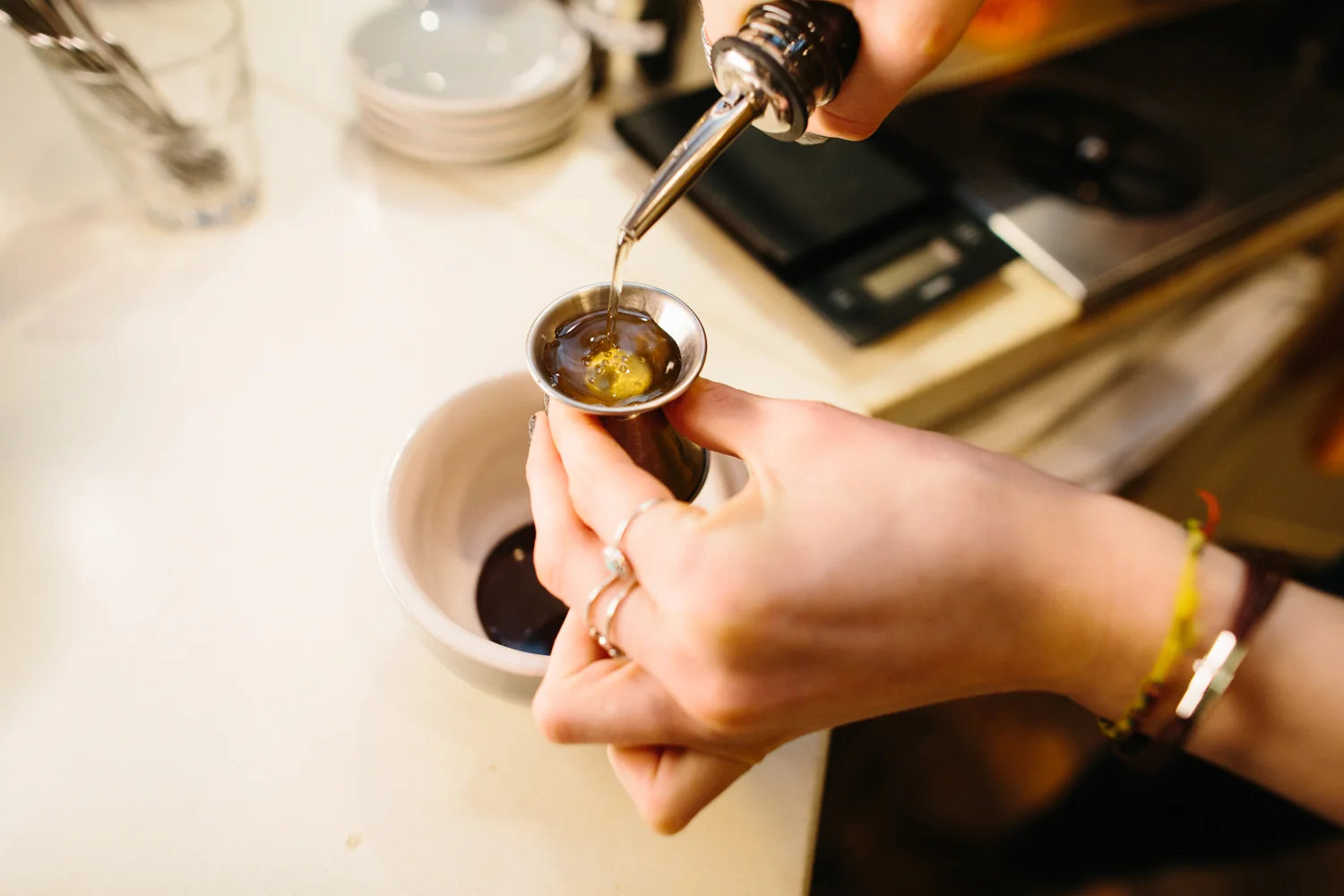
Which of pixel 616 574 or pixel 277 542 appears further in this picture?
pixel 277 542

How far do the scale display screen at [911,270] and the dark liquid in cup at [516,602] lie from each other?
1.39 ft

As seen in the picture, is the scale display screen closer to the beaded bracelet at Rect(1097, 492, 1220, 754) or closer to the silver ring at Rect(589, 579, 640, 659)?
the beaded bracelet at Rect(1097, 492, 1220, 754)

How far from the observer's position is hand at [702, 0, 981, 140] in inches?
20.7

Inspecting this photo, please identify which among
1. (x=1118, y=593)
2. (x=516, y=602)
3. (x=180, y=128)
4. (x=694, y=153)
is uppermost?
(x=694, y=153)

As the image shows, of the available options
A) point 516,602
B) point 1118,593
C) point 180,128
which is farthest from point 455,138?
point 1118,593

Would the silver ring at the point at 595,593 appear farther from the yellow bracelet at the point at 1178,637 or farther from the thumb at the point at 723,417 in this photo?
the yellow bracelet at the point at 1178,637

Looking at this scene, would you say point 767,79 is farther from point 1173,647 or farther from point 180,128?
point 180,128

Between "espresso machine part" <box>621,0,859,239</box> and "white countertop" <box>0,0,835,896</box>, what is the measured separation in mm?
267

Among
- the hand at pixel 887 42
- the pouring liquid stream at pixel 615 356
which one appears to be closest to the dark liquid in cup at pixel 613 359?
the pouring liquid stream at pixel 615 356

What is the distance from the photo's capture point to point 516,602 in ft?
2.24

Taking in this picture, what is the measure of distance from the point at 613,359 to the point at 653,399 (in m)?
0.06

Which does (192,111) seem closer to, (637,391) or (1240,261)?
(637,391)

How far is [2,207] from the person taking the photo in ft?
2.95

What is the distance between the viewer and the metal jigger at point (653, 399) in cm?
50
